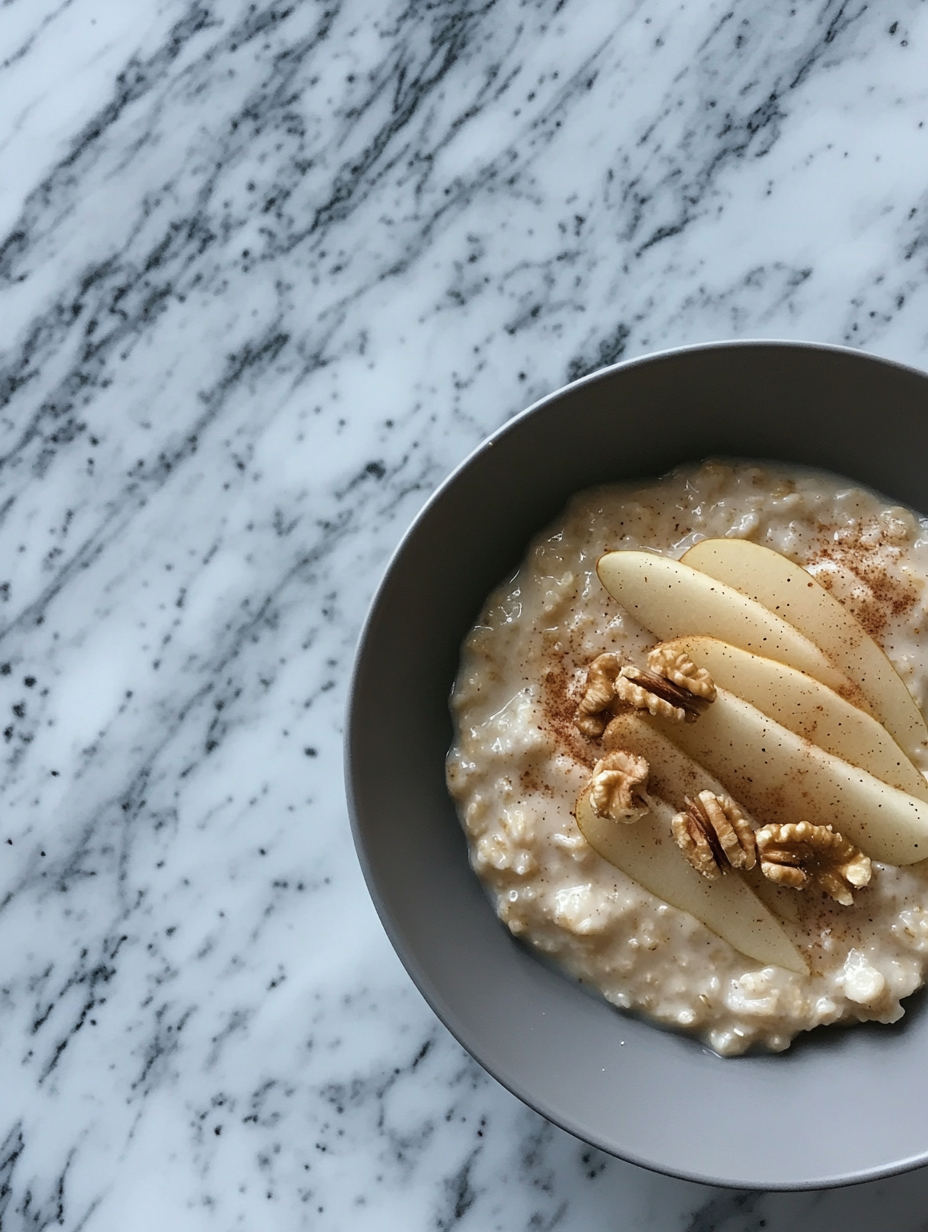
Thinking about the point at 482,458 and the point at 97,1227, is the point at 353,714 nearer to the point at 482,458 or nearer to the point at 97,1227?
the point at 482,458

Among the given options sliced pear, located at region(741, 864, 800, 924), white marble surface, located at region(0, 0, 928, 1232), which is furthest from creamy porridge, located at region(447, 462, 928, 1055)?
white marble surface, located at region(0, 0, 928, 1232)

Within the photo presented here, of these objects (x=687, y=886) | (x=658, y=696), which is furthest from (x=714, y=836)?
(x=658, y=696)

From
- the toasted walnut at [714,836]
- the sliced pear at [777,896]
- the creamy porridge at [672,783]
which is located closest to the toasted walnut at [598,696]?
the creamy porridge at [672,783]

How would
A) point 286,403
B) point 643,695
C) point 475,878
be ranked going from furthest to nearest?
point 286,403 < point 475,878 < point 643,695

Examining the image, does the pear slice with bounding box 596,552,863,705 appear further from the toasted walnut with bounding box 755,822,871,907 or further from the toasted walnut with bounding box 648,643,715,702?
the toasted walnut with bounding box 755,822,871,907

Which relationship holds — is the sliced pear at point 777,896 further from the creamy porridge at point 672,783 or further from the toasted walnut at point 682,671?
the toasted walnut at point 682,671

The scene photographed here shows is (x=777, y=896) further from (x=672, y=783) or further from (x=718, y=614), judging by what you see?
(x=718, y=614)
